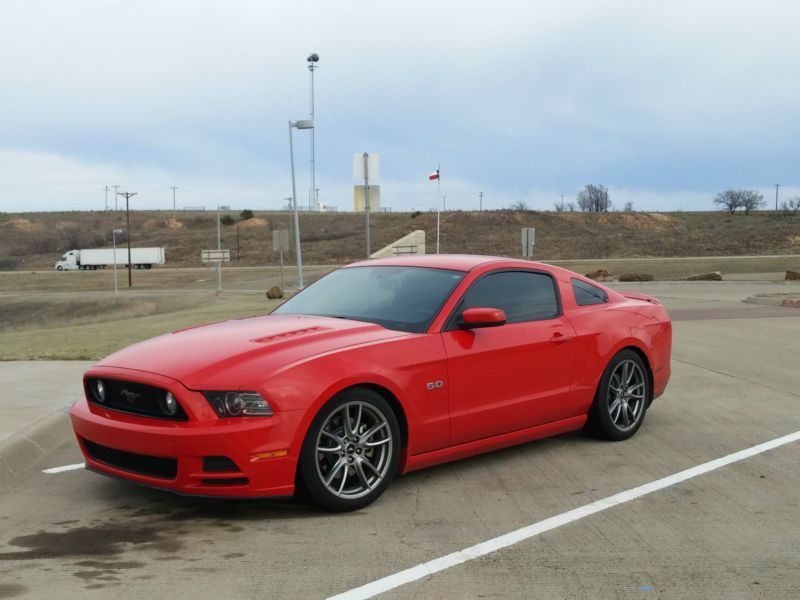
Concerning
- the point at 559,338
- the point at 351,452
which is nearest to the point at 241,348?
the point at 351,452

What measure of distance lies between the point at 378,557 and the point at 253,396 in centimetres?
110

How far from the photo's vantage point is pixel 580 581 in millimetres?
3875

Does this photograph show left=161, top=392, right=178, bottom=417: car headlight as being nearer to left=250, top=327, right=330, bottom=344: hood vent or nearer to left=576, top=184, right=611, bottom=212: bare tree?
left=250, top=327, right=330, bottom=344: hood vent

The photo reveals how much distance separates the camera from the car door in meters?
5.50

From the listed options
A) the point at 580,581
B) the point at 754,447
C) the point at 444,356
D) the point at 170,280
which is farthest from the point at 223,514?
the point at 170,280

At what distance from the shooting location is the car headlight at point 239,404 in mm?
4535

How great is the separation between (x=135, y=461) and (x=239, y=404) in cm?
77

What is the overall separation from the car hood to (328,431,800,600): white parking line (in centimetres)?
134

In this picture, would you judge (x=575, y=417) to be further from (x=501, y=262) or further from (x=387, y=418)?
(x=387, y=418)

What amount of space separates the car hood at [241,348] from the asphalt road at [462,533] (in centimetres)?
87

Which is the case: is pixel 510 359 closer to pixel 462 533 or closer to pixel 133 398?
pixel 462 533

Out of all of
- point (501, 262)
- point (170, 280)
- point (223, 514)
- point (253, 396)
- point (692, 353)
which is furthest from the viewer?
point (170, 280)

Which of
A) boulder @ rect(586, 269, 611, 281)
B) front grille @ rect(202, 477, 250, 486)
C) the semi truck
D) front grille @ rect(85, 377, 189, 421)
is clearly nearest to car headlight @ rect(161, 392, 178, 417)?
front grille @ rect(85, 377, 189, 421)

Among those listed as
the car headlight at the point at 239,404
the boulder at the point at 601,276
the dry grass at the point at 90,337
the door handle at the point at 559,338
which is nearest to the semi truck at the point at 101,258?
the boulder at the point at 601,276
